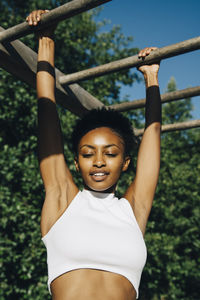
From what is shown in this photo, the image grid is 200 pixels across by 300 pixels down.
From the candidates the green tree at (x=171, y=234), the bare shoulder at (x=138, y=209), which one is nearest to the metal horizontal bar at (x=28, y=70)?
the bare shoulder at (x=138, y=209)

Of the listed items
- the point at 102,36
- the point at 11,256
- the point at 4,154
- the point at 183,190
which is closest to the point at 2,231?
the point at 11,256

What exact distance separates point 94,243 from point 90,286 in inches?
6.9

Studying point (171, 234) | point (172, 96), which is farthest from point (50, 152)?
point (171, 234)

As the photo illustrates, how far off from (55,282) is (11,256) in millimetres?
3334

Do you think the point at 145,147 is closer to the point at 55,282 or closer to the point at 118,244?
the point at 118,244

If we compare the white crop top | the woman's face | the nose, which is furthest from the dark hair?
the white crop top

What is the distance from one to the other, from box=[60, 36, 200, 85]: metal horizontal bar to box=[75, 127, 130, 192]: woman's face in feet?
1.38

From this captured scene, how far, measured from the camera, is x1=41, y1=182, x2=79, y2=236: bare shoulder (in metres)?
1.42

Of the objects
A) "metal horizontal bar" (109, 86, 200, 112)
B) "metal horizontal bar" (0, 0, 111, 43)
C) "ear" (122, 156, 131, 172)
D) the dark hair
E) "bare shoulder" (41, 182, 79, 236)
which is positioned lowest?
"bare shoulder" (41, 182, 79, 236)

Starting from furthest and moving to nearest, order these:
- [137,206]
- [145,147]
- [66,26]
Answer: [66,26]
[145,147]
[137,206]

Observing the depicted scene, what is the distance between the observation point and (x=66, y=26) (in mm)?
6699

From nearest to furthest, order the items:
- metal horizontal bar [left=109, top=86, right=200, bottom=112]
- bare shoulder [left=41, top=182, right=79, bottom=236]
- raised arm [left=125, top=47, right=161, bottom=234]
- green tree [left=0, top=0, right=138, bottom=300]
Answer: bare shoulder [left=41, top=182, right=79, bottom=236], raised arm [left=125, top=47, right=161, bottom=234], metal horizontal bar [left=109, top=86, right=200, bottom=112], green tree [left=0, top=0, right=138, bottom=300]

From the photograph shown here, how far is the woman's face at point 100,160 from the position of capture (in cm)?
157

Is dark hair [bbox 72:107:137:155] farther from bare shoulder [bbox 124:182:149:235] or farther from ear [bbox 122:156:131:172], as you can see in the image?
bare shoulder [bbox 124:182:149:235]
